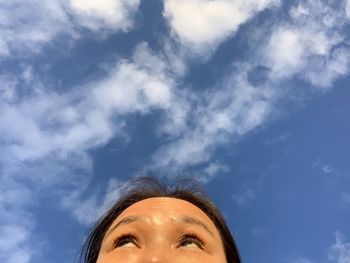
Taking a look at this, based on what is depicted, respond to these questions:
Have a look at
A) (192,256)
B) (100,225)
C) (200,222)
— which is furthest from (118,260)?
(100,225)

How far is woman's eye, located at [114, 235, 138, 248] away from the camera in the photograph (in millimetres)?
3621

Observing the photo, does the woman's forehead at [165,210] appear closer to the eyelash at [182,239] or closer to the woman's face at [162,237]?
the woman's face at [162,237]

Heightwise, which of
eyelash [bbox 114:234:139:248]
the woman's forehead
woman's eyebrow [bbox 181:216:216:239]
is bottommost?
eyelash [bbox 114:234:139:248]

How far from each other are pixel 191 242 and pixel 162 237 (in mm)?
315

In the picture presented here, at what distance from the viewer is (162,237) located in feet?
11.5

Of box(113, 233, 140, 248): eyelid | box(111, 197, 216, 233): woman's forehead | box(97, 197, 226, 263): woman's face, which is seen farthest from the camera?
box(111, 197, 216, 233): woman's forehead

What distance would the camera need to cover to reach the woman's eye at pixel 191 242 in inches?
143

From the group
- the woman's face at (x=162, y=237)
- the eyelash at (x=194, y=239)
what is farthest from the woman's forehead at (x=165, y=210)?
the eyelash at (x=194, y=239)

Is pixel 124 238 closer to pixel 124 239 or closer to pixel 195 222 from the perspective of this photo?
pixel 124 239

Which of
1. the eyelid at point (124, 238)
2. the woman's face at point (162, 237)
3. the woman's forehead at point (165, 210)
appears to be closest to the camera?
the woman's face at point (162, 237)

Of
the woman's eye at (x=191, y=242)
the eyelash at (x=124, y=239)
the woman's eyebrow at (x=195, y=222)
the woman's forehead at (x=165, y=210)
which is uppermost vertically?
the woman's forehead at (x=165, y=210)

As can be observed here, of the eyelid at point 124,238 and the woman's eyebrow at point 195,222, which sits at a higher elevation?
the woman's eyebrow at point 195,222

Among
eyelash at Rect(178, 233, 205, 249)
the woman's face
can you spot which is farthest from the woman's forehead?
eyelash at Rect(178, 233, 205, 249)

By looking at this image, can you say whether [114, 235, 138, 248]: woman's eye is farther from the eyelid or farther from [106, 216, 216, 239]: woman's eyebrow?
[106, 216, 216, 239]: woman's eyebrow
